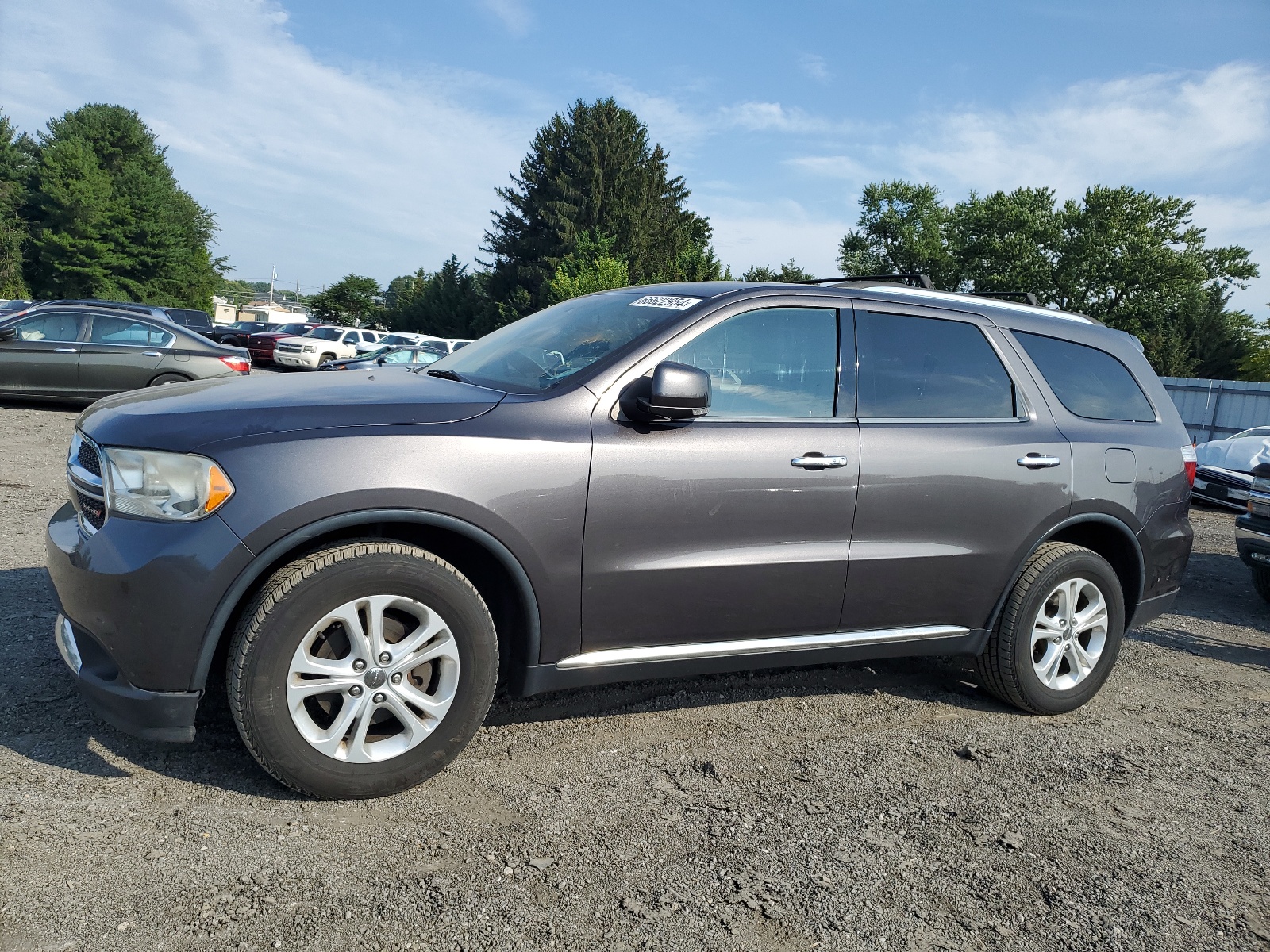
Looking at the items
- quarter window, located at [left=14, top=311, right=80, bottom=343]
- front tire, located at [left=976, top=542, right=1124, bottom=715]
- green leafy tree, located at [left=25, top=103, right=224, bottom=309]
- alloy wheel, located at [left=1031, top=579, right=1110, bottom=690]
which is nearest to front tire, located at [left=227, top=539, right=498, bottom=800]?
front tire, located at [left=976, top=542, right=1124, bottom=715]

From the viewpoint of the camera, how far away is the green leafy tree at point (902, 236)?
66562 mm

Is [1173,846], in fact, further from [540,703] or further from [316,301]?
[316,301]

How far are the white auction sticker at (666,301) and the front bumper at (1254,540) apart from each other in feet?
17.1

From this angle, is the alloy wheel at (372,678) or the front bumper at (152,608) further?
the alloy wheel at (372,678)

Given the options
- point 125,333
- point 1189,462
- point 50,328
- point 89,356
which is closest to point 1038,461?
point 1189,462

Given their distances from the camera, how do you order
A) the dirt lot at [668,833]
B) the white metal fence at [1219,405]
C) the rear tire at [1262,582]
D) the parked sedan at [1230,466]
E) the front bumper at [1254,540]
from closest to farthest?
1. the dirt lot at [668,833]
2. the front bumper at [1254,540]
3. the rear tire at [1262,582]
4. the parked sedan at [1230,466]
5. the white metal fence at [1219,405]

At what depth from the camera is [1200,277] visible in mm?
54938

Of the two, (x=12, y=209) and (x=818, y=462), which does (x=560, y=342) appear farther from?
(x=12, y=209)

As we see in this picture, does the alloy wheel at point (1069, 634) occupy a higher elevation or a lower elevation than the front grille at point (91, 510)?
lower

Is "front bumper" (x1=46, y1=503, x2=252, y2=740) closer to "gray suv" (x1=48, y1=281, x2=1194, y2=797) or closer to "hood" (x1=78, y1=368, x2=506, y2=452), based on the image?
"gray suv" (x1=48, y1=281, x2=1194, y2=797)

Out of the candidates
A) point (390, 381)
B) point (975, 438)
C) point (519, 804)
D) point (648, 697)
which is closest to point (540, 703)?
point (648, 697)

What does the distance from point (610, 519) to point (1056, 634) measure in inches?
90.4

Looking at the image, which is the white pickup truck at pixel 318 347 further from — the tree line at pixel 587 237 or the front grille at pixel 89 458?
the front grille at pixel 89 458

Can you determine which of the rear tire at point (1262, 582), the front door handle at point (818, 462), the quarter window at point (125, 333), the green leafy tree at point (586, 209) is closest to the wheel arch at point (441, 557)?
the front door handle at point (818, 462)
